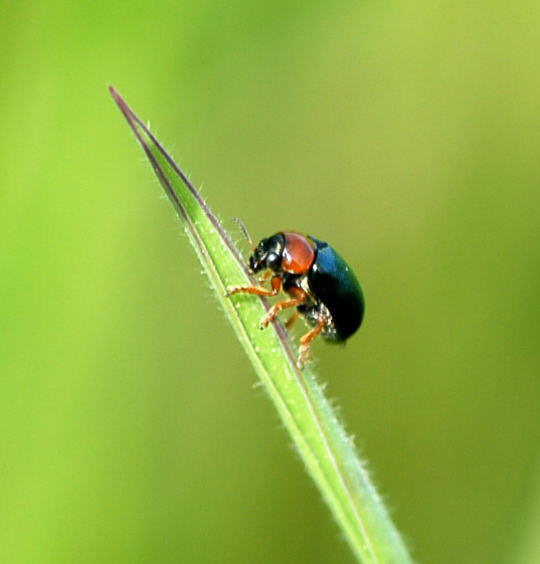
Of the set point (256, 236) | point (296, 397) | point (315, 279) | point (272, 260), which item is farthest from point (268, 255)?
point (296, 397)

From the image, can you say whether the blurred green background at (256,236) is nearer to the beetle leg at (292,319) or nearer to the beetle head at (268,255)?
the beetle head at (268,255)

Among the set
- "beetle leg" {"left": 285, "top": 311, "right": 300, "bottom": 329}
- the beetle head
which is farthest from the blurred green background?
"beetle leg" {"left": 285, "top": 311, "right": 300, "bottom": 329}

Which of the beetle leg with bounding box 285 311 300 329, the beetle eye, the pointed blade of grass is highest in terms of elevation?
the beetle eye

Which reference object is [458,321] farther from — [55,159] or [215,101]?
[55,159]

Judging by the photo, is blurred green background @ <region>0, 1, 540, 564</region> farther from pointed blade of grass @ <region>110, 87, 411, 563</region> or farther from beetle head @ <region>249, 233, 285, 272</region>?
pointed blade of grass @ <region>110, 87, 411, 563</region>

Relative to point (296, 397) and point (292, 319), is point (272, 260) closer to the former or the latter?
point (292, 319)

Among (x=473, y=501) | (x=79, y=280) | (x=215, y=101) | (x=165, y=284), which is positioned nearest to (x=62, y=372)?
(x=79, y=280)

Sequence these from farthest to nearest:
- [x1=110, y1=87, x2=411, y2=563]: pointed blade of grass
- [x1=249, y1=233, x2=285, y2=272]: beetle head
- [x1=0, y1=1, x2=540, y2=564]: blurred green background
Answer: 1. [x1=0, y1=1, x2=540, y2=564]: blurred green background
2. [x1=249, y1=233, x2=285, y2=272]: beetle head
3. [x1=110, y1=87, x2=411, y2=563]: pointed blade of grass

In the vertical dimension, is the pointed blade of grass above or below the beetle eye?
below
